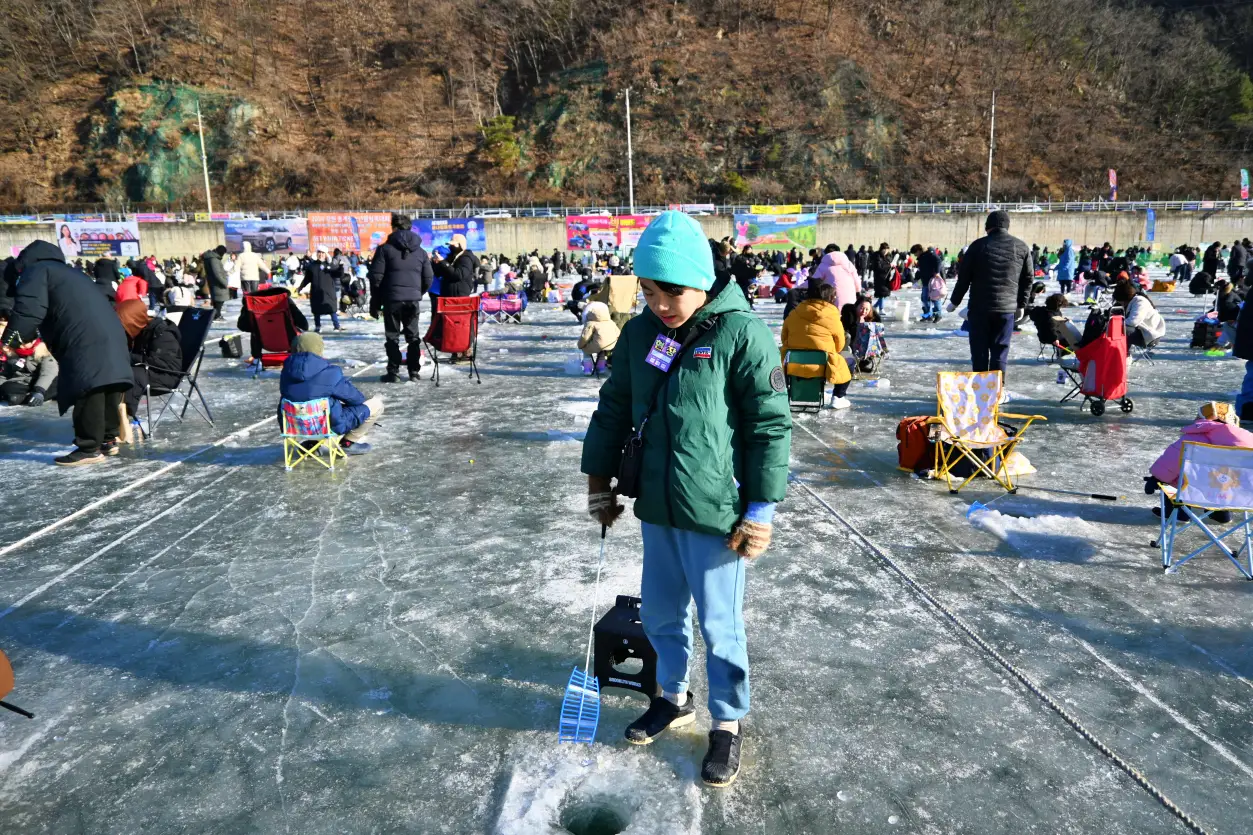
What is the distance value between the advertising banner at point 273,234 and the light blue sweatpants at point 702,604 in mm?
31146

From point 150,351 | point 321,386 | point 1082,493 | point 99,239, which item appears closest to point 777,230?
point 99,239

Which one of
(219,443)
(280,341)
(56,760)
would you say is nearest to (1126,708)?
(56,760)

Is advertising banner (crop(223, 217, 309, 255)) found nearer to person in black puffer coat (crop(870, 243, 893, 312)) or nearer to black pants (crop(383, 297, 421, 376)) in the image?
person in black puffer coat (crop(870, 243, 893, 312))

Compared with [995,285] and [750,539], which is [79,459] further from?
[995,285]

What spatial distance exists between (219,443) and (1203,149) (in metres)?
66.9

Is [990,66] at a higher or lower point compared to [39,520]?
higher

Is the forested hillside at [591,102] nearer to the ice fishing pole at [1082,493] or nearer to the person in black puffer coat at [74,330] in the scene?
the person in black puffer coat at [74,330]

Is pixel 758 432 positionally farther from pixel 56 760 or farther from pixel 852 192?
pixel 852 192

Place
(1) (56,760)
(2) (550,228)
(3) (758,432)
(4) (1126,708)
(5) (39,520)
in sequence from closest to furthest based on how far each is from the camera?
(3) (758,432) → (1) (56,760) → (4) (1126,708) → (5) (39,520) → (2) (550,228)

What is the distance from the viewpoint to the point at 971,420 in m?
5.29

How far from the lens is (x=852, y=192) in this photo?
4825 cm

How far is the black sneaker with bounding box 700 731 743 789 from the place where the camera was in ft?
7.73

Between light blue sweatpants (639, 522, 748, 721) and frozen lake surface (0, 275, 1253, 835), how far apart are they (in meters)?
0.31

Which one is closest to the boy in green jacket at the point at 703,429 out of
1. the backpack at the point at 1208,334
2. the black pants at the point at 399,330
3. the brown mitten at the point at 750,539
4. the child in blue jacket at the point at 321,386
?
the brown mitten at the point at 750,539
